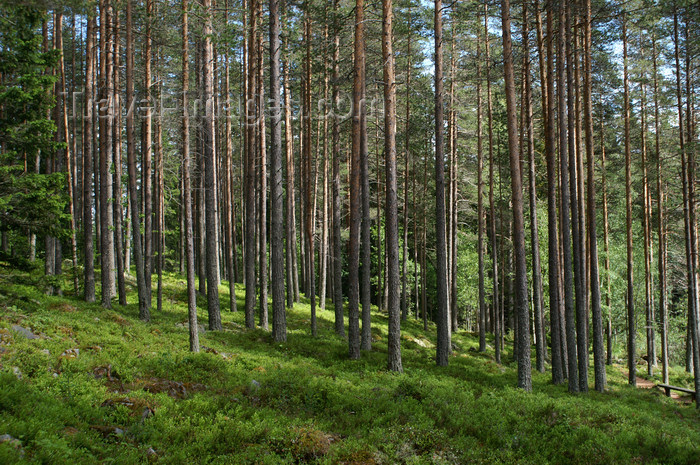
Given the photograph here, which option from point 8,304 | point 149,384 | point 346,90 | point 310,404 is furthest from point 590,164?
point 8,304

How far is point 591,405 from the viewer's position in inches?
417

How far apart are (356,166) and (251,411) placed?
28.6ft

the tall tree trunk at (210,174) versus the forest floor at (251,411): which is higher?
the tall tree trunk at (210,174)

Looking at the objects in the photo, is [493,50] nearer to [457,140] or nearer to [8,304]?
[457,140]

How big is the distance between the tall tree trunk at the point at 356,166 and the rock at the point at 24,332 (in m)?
8.29

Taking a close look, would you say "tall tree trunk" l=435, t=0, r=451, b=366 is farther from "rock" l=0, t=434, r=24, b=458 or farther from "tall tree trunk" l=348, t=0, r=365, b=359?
"rock" l=0, t=434, r=24, b=458

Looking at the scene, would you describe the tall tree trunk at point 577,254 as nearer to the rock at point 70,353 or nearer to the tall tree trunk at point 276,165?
the tall tree trunk at point 276,165

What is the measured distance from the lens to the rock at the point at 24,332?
8734 mm

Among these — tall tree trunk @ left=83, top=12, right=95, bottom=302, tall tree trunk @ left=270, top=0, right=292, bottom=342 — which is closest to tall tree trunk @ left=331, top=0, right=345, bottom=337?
tall tree trunk @ left=270, top=0, right=292, bottom=342

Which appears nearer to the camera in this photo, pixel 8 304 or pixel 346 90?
pixel 8 304

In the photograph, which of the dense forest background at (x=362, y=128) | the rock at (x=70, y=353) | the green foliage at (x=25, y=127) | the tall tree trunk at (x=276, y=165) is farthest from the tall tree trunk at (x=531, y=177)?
the green foliage at (x=25, y=127)

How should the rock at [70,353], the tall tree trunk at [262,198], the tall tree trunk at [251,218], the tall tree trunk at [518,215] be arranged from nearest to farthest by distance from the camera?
the rock at [70,353] < the tall tree trunk at [518,215] < the tall tree trunk at [251,218] < the tall tree trunk at [262,198]

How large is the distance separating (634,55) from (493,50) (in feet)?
22.1

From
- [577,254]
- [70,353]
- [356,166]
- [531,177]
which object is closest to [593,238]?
[577,254]
